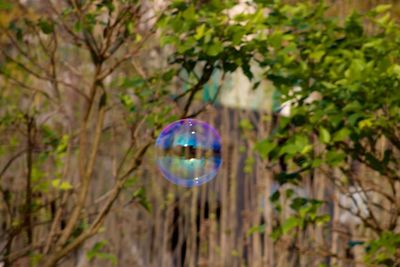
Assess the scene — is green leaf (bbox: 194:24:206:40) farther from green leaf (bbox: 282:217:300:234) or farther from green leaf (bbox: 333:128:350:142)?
green leaf (bbox: 282:217:300:234)

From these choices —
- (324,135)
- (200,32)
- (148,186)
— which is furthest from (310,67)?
(148,186)

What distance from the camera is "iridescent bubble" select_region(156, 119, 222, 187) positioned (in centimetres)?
433

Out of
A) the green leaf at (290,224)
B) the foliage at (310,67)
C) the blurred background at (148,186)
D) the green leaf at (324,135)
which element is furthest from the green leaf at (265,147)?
the blurred background at (148,186)

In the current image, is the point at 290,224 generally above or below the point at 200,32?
below

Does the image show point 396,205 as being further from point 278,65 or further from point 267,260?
point 267,260

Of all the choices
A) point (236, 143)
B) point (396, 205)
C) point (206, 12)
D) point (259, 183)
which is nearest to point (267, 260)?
point (259, 183)

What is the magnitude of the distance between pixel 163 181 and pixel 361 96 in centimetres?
374

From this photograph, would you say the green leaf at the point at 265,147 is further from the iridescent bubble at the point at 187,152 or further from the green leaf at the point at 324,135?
the iridescent bubble at the point at 187,152

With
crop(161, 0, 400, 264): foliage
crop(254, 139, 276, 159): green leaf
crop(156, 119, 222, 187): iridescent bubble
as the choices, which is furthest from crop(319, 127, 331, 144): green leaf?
crop(156, 119, 222, 187): iridescent bubble

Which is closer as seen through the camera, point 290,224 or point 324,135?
point 324,135

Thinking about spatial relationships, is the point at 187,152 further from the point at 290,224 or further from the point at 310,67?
the point at 310,67

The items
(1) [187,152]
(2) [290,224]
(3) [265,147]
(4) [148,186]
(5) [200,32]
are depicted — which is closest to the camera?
(5) [200,32]

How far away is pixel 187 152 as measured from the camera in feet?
14.5

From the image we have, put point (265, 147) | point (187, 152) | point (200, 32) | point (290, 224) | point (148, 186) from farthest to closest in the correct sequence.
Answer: point (148, 186) < point (187, 152) < point (290, 224) < point (265, 147) < point (200, 32)
